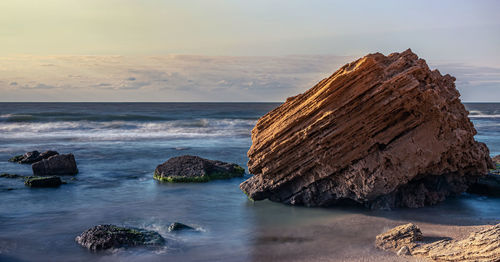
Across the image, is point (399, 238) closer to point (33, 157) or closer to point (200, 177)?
point (200, 177)

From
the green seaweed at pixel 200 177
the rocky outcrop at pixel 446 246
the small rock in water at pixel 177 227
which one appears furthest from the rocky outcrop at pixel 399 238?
the green seaweed at pixel 200 177

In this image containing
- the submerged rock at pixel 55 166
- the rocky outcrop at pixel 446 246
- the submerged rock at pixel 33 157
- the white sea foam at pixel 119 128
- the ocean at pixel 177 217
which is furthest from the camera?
the white sea foam at pixel 119 128

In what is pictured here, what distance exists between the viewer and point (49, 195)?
1647 centimetres

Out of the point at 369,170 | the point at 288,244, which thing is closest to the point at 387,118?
the point at 369,170

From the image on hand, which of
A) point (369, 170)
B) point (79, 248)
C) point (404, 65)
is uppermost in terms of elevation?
point (404, 65)

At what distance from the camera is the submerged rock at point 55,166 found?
20297 millimetres

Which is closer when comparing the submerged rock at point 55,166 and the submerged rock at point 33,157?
the submerged rock at point 55,166

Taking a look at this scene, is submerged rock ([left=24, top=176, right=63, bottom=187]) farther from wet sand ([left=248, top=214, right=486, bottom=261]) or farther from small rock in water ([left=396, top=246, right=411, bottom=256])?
small rock in water ([left=396, top=246, right=411, bottom=256])

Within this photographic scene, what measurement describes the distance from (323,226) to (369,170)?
2069mm

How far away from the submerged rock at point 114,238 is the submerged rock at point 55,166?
34.3ft

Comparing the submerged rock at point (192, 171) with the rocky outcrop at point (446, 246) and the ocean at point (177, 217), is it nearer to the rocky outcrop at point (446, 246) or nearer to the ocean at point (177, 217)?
the ocean at point (177, 217)

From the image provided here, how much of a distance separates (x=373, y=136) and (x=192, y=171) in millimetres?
9102

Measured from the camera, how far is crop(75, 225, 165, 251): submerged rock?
10266 millimetres

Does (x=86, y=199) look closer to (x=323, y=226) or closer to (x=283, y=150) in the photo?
(x=283, y=150)
